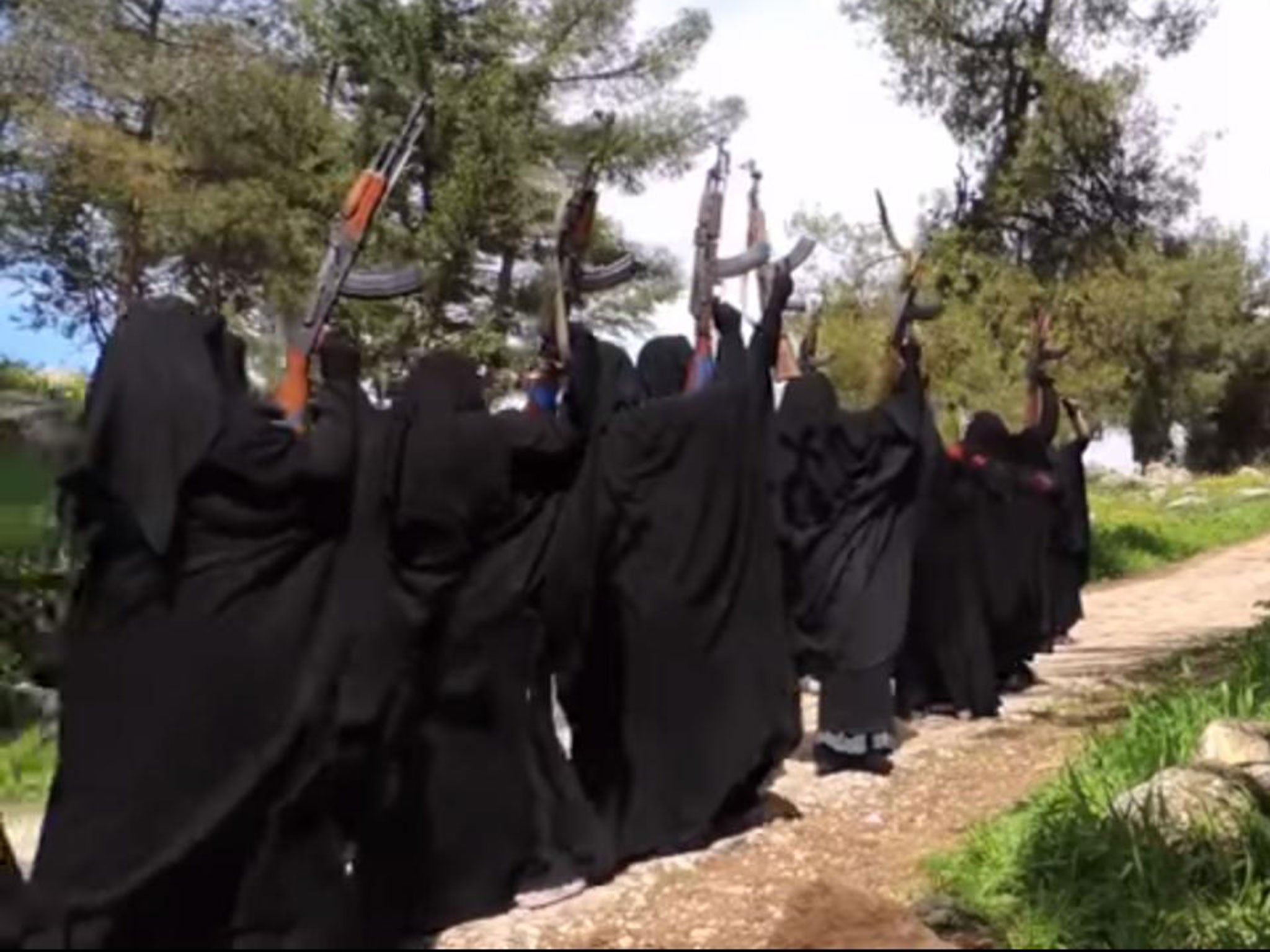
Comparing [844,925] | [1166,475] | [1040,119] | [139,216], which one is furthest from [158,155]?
[1166,475]

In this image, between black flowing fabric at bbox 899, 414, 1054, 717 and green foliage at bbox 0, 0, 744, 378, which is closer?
black flowing fabric at bbox 899, 414, 1054, 717

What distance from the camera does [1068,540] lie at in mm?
12430

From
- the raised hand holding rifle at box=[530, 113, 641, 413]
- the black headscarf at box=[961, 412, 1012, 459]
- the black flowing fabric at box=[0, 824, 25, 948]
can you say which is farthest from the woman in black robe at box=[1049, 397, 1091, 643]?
the black flowing fabric at box=[0, 824, 25, 948]

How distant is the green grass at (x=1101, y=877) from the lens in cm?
505

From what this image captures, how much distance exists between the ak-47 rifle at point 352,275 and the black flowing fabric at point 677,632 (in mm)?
870

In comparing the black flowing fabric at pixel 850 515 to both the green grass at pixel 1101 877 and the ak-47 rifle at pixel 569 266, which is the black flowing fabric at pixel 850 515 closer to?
the green grass at pixel 1101 877

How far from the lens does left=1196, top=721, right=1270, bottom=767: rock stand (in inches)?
266

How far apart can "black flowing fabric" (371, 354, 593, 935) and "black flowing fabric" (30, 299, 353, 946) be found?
0.58 m

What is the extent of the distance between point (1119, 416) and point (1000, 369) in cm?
918

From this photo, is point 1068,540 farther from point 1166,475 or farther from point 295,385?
point 1166,475

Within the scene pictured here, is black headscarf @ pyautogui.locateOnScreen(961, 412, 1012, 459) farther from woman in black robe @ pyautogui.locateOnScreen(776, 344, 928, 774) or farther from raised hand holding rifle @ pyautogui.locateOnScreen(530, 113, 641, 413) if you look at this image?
raised hand holding rifle @ pyautogui.locateOnScreen(530, 113, 641, 413)

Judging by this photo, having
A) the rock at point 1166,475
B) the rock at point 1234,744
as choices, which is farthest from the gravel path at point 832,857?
the rock at point 1166,475

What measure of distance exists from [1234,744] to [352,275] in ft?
11.3

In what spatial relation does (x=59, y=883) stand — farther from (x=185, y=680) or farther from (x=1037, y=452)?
(x=1037, y=452)
